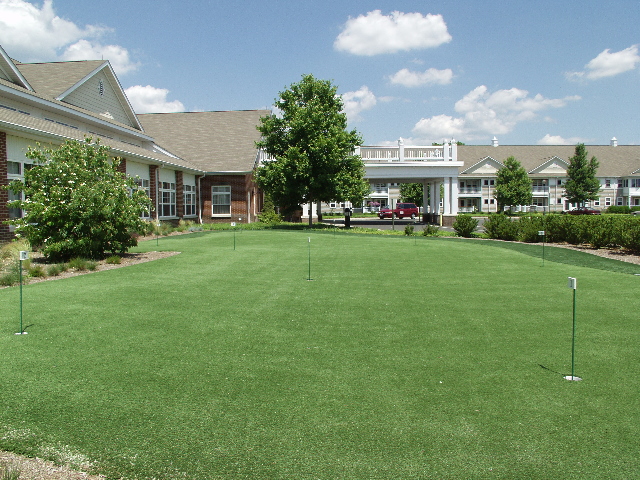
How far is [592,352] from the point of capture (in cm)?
642

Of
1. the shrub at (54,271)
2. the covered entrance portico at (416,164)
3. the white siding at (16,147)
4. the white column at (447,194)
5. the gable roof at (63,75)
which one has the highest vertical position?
the gable roof at (63,75)

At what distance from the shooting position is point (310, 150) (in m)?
31.2

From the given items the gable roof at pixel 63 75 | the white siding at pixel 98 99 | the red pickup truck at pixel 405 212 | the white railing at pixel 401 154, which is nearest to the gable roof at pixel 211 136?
the white siding at pixel 98 99

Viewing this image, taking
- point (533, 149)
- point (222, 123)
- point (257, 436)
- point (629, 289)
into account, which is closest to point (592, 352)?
point (257, 436)

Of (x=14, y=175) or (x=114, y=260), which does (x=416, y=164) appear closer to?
(x=14, y=175)

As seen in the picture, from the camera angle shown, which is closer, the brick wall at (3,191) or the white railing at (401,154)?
the brick wall at (3,191)

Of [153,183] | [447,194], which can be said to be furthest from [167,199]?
[447,194]

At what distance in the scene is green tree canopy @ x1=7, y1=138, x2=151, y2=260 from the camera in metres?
13.8

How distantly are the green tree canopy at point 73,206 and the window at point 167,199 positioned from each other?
1361 cm

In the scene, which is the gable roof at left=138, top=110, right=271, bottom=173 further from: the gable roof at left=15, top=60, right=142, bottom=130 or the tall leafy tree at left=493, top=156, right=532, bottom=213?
the tall leafy tree at left=493, top=156, right=532, bottom=213

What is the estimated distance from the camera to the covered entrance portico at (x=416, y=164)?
3731 centimetres

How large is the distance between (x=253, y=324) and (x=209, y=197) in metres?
29.0

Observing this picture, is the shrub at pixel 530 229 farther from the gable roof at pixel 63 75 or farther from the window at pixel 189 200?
the gable roof at pixel 63 75

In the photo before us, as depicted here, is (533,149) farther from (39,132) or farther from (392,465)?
(392,465)
